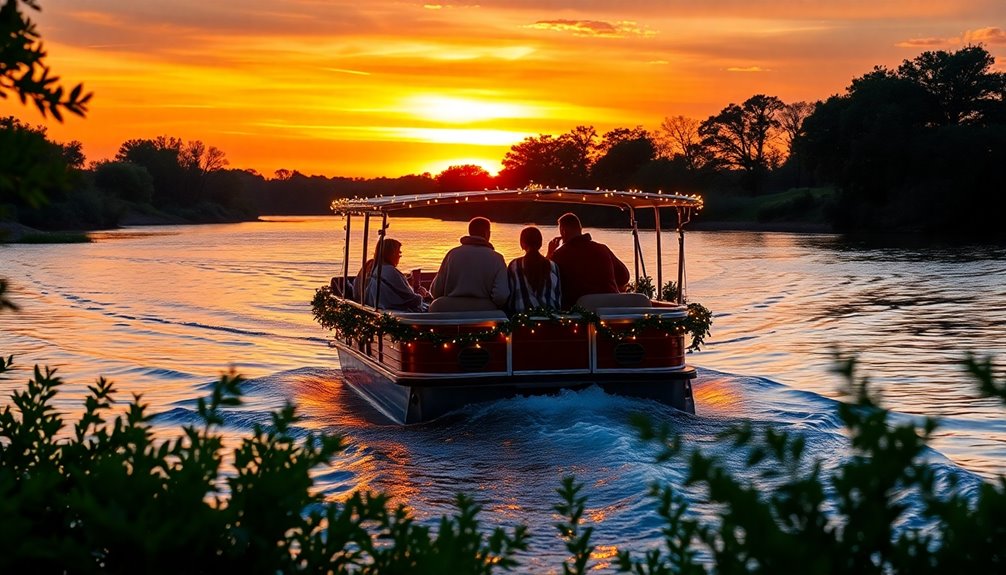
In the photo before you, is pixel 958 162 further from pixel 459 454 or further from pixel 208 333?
pixel 459 454

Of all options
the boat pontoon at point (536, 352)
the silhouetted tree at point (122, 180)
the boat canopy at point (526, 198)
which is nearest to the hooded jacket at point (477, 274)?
the boat pontoon at point (536, 352)

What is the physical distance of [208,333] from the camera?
23.2 metres

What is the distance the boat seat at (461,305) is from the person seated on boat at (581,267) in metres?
0.89

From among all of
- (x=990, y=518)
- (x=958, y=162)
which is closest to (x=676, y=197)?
(x=990, y=518)

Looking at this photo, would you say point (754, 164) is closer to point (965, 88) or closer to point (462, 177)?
point (965, 88)

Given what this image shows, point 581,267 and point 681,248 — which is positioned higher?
point 681,248

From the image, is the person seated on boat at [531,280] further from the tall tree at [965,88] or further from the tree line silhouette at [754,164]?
the tall tree at [965,88]

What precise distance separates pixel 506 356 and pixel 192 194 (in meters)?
143

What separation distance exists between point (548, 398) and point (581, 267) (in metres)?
1.44

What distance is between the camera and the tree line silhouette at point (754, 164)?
6900 centimetres

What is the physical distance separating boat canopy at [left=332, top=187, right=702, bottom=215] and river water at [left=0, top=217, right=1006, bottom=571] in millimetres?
2085

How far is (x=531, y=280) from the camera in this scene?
11820mm

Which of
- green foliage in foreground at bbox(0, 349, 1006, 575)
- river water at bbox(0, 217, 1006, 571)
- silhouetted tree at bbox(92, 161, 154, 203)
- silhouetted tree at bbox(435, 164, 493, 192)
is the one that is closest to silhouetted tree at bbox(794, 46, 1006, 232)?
river water at bbox(0, 217, 1006, 571)

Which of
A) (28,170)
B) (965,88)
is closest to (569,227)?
(28,170)
